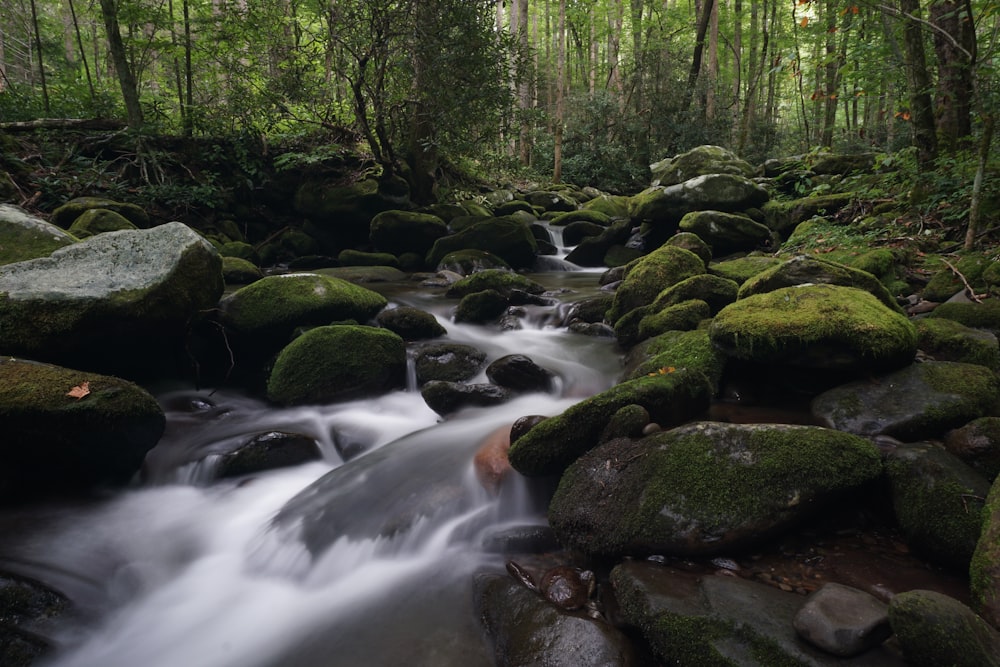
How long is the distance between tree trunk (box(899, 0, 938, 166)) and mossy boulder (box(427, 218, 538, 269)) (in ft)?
22.3

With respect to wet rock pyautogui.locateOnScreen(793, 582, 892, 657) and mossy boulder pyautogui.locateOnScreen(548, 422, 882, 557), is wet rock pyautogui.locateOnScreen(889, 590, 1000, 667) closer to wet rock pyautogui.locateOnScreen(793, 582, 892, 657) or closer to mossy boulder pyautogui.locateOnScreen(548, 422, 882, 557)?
wet rock pyautogui.locateOnScreen(793, 582, 892, 657)

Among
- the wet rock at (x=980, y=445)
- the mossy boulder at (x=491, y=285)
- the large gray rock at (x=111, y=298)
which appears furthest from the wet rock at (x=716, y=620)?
the mossy boulder at (x=491, y=285)

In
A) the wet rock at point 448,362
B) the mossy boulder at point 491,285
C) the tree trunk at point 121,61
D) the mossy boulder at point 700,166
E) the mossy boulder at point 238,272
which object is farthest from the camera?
the mossy boulder at point 700,166

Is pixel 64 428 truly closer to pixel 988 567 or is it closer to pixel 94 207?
pixel 988 567

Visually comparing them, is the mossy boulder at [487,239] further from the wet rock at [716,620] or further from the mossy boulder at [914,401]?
A: the wet rock at [716,620]

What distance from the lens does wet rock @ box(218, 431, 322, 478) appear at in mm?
4387

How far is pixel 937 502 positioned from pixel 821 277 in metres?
2.66

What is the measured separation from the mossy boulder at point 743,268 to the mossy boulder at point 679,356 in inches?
78.7

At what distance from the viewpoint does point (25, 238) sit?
218 inches

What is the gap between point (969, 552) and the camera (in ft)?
7.72

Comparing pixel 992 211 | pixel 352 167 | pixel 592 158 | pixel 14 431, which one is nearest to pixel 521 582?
pixel 14 431

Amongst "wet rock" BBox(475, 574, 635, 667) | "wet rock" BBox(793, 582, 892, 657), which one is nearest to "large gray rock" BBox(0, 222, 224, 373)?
"wet rock" BBox(475, 574, 635, 667)

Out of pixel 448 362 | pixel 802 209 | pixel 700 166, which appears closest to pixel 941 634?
pixel 448 362

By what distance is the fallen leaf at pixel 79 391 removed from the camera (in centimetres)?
356
